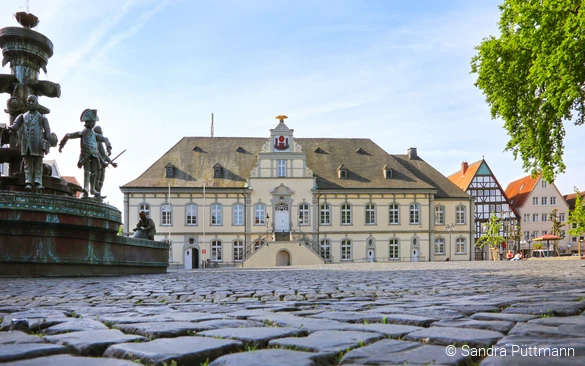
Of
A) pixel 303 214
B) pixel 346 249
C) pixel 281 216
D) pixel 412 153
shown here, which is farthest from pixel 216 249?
pixel 412 153

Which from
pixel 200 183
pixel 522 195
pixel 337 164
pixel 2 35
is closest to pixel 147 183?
pixel 200 183

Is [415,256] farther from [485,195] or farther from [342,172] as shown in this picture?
[485,195]

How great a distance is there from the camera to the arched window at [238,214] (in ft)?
154

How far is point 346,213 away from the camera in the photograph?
4797cm

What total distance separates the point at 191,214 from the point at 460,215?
2175cm

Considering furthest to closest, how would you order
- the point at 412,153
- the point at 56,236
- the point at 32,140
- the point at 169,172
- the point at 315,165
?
the point at 412,153 < the point at 315,165 < the point at 169,172 < the point at 32,140 < the point at 56,236

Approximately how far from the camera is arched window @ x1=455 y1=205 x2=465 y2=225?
50.0m

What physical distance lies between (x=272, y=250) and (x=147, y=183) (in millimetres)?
10786

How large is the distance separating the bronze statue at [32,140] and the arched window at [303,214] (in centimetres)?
3532

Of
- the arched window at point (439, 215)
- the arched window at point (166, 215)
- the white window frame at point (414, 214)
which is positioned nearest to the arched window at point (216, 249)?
the arched window at point (166, 215)

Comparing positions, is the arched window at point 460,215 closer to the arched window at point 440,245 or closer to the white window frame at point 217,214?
the arched window at point 440,245

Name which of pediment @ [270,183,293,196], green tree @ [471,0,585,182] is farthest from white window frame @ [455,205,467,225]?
green tree @ [471,0,585,182]

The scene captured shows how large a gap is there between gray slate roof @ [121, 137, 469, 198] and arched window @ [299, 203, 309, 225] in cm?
199

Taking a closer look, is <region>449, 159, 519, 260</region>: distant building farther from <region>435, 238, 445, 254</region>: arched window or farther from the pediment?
the pediment
